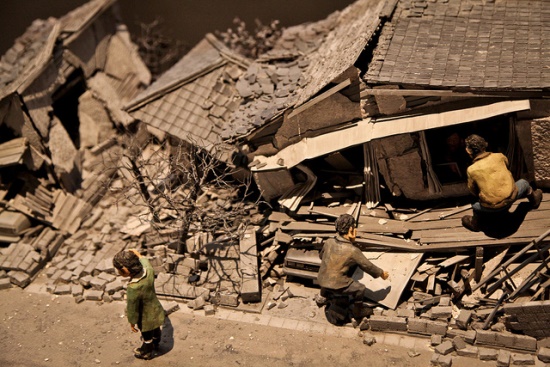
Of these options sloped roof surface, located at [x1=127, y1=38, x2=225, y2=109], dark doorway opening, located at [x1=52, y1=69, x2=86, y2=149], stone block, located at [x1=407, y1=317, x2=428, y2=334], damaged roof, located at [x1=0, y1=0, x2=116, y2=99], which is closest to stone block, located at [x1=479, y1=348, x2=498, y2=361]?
stone block, located at [x1=407, y1=317, x2=428, y2=334]

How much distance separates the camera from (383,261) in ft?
34.5

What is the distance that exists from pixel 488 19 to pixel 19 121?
9.05 m

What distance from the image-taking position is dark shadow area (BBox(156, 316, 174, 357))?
1016cm

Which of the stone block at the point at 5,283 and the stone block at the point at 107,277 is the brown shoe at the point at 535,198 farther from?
Result: the stone block at the point at 5,283

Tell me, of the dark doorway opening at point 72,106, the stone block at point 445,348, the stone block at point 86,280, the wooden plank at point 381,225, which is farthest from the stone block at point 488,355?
the dark doorway opening at point 72,106

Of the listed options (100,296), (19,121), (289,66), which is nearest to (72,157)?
(19,121)

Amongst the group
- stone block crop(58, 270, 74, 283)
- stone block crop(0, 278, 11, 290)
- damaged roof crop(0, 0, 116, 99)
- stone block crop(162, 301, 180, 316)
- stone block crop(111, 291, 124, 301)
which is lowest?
stone block crop(162, 301, 180, 316)

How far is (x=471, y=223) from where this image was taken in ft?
33.2

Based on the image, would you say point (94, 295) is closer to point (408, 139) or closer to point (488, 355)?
point (408, 139)

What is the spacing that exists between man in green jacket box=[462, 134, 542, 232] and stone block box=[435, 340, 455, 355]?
2.08 metres

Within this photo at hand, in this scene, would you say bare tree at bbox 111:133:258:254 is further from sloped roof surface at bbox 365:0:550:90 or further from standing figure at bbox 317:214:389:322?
sloped roof surface at bbox 365:0:550:90

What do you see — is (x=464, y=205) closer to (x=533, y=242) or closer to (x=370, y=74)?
(x=533, y=242)

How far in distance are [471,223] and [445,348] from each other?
2.05 m

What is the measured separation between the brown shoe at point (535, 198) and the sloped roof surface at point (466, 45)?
1665 millimetres
